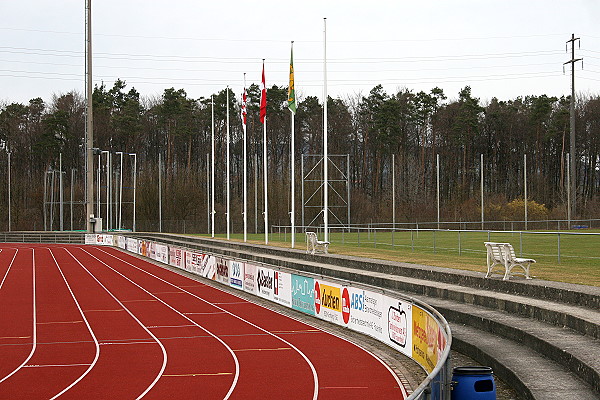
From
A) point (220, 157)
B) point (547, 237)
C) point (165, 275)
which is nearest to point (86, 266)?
point (165, 275)

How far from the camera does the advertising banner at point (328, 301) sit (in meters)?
18.9

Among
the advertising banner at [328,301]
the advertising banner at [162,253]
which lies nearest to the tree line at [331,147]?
the advertising banner at [162,253]

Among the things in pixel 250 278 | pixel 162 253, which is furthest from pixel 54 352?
pixel 162 253

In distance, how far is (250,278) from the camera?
2658cm

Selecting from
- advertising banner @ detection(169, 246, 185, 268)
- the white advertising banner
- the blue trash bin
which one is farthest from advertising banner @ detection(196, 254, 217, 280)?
the blue trash bin

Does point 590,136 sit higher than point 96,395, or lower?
higher

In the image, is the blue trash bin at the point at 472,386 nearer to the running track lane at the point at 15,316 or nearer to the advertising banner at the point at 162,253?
the running track lane at the point at 15,316

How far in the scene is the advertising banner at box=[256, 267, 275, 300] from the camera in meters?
24.3

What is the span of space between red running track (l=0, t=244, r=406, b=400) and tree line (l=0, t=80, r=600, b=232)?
55.4 meters

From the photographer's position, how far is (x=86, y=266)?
41031 mm

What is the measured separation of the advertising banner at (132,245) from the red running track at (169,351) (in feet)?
75.2

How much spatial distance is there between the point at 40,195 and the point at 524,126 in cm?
5762

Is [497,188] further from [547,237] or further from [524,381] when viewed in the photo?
[524,381]

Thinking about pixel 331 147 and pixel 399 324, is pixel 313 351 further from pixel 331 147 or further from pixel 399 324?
pixel 331 147
